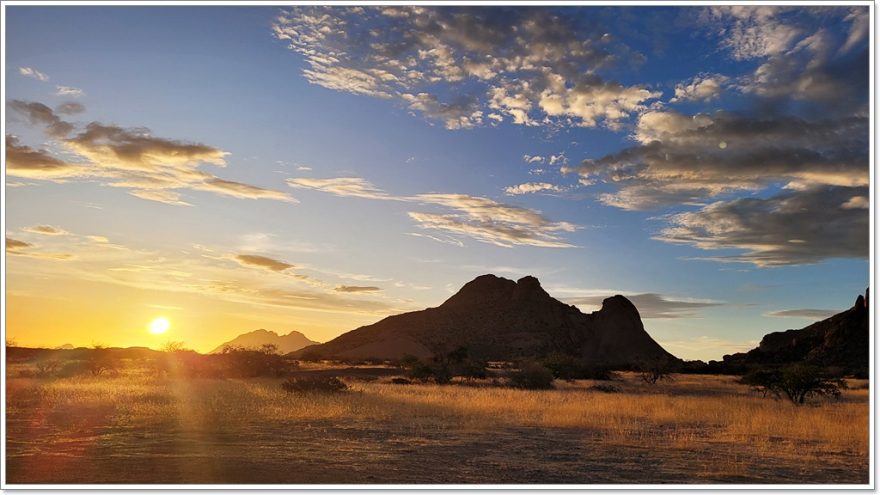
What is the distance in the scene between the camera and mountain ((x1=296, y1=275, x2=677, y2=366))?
4611 inches

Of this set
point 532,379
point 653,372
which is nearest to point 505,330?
point 653,372

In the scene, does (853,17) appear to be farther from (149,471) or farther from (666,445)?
(149,471)

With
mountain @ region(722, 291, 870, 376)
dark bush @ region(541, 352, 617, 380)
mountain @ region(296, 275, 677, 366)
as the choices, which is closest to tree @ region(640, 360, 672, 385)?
dark bush @ region(541, 352, 617, 380)

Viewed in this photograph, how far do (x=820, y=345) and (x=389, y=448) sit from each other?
74620mm

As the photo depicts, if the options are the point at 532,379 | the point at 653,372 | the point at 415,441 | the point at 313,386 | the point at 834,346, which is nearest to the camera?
the point at 415,441

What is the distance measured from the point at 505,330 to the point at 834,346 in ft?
200

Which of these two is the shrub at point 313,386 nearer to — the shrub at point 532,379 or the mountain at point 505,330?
the shrub at point 532,379

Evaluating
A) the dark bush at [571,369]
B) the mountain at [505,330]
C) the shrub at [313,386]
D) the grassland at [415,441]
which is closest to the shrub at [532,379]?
the dark bush at [571,369]

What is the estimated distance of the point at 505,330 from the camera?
12406 cm

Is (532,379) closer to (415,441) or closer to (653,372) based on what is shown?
(653,372)

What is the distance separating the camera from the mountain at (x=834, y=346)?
217ft

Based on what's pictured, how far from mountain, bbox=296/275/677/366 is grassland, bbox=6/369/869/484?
3365 inches

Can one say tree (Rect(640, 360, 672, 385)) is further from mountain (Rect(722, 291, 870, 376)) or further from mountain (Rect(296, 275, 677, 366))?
mountain (Rect(296, 275, 677, 366))

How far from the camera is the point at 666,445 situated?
16578 millimetres
